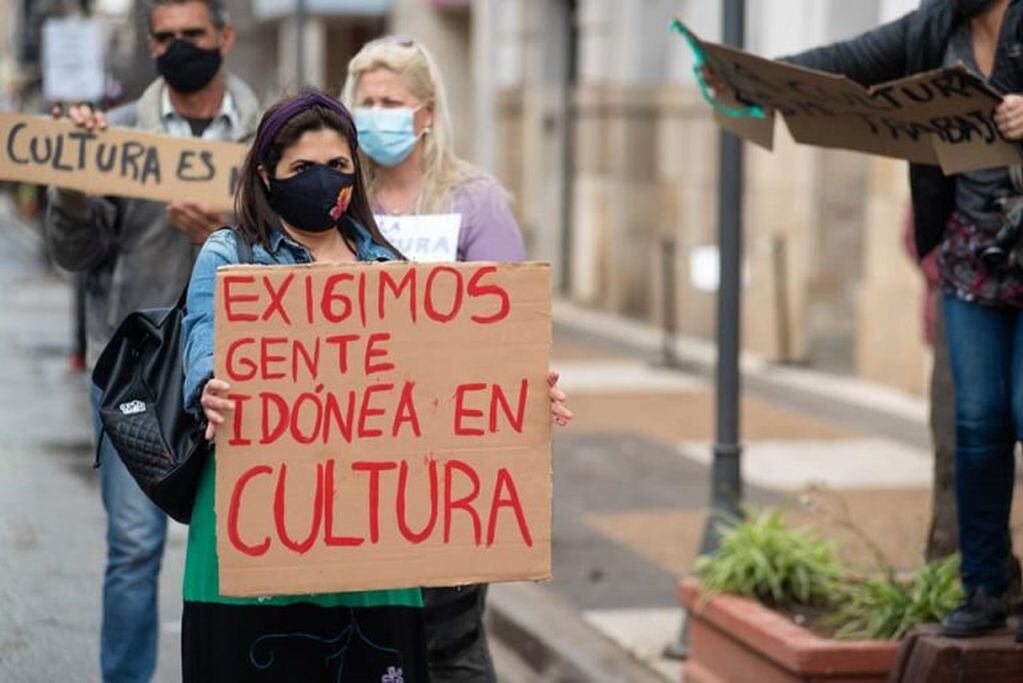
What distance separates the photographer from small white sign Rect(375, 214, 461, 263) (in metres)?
5.72

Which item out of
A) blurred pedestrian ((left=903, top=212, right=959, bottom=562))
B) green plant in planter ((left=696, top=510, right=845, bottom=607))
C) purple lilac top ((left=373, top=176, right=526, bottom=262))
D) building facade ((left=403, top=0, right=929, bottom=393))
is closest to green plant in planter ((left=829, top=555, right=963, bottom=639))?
green plant in planter ((left=696, top=510, right=845, bottom=607))

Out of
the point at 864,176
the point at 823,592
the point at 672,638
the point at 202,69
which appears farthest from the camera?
the point at 864,176

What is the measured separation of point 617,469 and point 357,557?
26.0 feet

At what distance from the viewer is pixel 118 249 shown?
6645 mm

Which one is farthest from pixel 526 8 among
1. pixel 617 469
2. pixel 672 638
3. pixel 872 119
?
pixel 872 119

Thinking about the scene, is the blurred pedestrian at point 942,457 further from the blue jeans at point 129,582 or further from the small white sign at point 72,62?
the small white sign at point 72,62

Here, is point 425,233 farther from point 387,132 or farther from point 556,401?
point 556,401

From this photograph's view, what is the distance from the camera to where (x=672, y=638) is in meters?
8.13

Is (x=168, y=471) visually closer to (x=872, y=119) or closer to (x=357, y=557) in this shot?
(x=357, y=557)

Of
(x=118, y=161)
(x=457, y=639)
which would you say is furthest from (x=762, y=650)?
(x=118, y=161)

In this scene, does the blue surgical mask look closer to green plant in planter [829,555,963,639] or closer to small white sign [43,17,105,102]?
green plant in planter [829,555,963,639]

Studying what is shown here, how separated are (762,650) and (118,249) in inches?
86.0

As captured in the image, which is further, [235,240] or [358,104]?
[358,104]

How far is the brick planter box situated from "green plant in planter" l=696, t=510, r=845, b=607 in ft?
0.26
